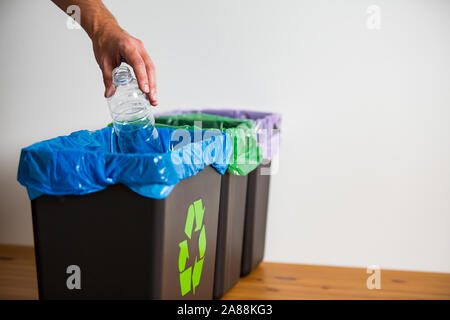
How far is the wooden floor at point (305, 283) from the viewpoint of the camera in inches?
98.6

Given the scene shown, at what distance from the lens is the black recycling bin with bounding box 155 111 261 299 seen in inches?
88.0

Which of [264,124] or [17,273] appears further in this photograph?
[17,273]

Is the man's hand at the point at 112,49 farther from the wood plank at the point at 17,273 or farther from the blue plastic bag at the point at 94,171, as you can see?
the wood plank at the point at 17,273

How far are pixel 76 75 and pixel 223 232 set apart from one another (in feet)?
4.59

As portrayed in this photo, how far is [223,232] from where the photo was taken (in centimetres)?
227

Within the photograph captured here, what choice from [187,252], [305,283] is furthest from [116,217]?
[305,283]

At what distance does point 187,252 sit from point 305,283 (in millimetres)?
1036

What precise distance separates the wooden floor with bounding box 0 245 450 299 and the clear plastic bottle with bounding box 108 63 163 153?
79cm

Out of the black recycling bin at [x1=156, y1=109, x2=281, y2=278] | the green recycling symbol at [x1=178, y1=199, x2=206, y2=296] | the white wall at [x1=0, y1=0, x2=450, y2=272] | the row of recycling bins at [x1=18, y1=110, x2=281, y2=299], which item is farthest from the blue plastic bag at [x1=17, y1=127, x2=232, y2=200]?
the white wall at [x1=0, y1=0, x2=450, y2=272]

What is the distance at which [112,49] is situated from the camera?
1.76 m

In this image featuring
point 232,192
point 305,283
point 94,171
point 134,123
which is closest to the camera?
point 94,171

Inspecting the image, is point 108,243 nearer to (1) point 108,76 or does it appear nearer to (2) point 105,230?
(2) point 105,230

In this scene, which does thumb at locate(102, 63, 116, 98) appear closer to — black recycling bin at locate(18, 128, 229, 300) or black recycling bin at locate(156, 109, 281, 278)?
black recycling bin at locate(18, 128, 229, 300)
